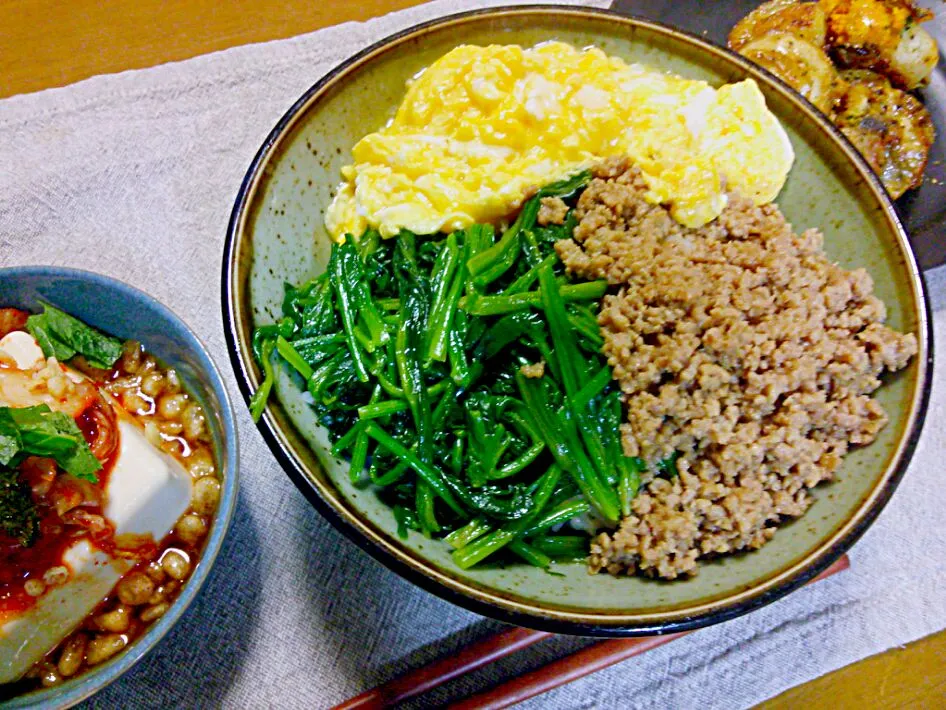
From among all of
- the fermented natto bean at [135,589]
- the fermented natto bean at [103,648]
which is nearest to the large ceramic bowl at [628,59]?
the fermented natto bean at [135,589]

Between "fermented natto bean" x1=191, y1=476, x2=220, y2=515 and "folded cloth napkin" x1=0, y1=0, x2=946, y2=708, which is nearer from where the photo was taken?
"fermented natto bean" x1=191, y1=476, x2=220, y2=515

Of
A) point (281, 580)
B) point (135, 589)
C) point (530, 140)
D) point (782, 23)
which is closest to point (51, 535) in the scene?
point (135, 589)

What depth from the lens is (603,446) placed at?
6.04 feet

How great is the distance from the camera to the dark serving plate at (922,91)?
8.74ft

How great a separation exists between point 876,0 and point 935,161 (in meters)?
0.69

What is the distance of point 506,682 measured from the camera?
2.12 meters

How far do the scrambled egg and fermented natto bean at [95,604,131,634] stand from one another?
4.02 ft

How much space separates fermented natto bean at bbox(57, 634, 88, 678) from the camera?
1.84 metres

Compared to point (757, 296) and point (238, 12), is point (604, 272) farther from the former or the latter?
point (238, 12)

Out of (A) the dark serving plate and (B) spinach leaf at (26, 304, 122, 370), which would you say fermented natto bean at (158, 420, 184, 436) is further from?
(A) the dark serving plate

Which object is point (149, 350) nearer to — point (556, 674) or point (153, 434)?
point (153, 434)

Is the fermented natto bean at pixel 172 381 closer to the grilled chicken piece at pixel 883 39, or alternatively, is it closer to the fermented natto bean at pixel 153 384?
the fermented natto bean at pixel 153 384

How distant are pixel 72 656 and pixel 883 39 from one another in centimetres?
349

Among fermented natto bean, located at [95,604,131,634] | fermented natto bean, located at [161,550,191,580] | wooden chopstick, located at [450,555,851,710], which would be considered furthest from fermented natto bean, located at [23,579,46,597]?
wooden chopstick, located at [450,555,851,710]
